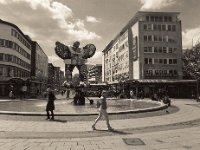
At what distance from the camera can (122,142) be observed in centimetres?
868

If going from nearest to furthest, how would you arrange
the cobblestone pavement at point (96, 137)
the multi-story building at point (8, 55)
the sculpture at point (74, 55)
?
the cobblestone pavement at point (96, 137) < the sculpture at point (74, 55) < the multi-story building at point (8, 55)

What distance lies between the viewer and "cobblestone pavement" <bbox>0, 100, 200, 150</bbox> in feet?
26.7

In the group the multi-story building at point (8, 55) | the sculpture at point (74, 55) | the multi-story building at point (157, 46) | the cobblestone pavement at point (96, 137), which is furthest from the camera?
the multi-story building at point (157, 46)

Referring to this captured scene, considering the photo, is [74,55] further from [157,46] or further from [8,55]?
[157,46]

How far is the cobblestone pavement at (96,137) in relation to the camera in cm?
814

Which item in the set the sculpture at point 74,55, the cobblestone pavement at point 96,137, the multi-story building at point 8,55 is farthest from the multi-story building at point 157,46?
the cobblestone pavement at point 96,137

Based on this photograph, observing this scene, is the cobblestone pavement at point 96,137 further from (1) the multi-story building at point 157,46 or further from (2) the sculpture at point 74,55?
(1) the multi-story building at point 157,46

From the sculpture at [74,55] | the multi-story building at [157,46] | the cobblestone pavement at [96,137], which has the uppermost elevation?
the multi-story building at [157,46]

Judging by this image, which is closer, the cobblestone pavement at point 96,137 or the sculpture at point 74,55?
the cobblestone pavement at point 96,137

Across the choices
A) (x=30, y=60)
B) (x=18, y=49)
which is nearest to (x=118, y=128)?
(x=18, y=49)

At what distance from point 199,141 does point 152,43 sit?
177 ft

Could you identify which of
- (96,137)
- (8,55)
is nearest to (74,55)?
(96,137)

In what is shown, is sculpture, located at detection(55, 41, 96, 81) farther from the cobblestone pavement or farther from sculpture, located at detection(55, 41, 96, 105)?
the cobblestone pavement

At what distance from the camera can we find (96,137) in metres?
9.60
